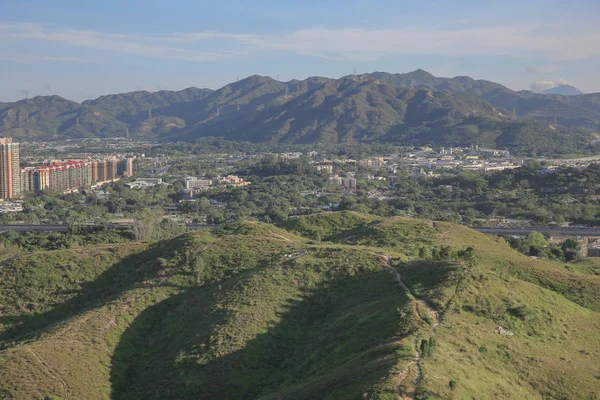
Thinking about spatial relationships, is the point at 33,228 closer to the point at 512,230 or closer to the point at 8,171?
the point at 8,171

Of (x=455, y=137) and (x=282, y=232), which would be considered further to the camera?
(x=455, y=137)

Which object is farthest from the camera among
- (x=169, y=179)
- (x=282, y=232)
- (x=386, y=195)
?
(x=169, y=179)

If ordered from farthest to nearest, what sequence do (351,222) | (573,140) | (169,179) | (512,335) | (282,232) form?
(573,140) → (169,179) → (351,222) → (282,232) → (512,335)

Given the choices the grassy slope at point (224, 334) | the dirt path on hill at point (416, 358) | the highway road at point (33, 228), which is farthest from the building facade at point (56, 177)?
the dirt path on hill at point (416, 358)

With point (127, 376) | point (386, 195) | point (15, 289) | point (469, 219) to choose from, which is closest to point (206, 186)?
point (386, 195)

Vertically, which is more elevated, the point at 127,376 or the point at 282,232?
the point at 282,232

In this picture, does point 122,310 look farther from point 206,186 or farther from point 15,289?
point 206,186
